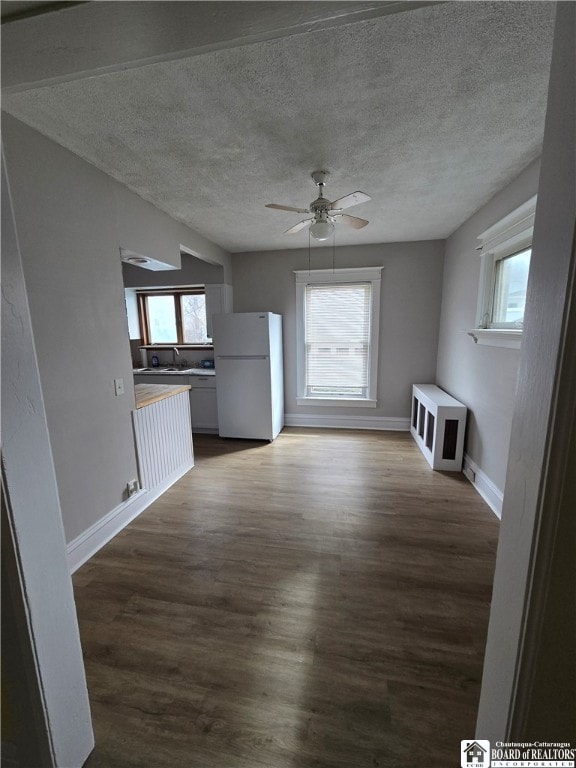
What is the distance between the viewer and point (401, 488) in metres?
2.79

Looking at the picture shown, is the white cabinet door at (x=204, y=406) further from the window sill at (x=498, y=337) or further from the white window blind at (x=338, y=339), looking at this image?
the window sill at (x=498, y=337)

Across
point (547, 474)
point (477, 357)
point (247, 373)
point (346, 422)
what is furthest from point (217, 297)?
point (547, 474)

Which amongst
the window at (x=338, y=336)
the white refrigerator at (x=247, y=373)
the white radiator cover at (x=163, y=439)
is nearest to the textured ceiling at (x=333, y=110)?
the white refrigerator at (x=247, y=373)

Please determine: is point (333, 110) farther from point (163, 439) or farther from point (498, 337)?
point (163, 439)

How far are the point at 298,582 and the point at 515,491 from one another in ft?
4.74

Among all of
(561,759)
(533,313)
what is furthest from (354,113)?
(561,759)

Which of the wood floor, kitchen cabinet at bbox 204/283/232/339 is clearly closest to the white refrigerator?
kitchen cabinet at bbox 204/283/232/339

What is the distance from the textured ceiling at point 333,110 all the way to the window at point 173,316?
7.23 ft

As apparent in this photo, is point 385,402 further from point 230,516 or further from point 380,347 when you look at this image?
point 230,516

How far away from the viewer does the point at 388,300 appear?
13.4 ft

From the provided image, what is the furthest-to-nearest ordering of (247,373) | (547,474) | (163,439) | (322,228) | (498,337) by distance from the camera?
(247,373) → (163,439) → (498,337) → (322,228) → (547,474)

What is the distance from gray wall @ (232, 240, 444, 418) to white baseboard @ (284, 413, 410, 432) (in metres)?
0.06

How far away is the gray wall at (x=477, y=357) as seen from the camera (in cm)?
227

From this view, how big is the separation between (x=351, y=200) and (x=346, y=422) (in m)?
3.07
